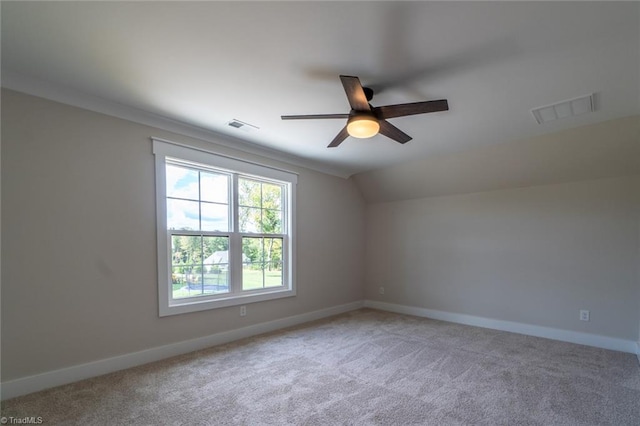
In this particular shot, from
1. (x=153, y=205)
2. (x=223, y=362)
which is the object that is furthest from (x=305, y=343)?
(x=153, y=205)

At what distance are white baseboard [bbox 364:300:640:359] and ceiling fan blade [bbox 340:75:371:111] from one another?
147 inches

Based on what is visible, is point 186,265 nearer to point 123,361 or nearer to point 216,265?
point 216,265

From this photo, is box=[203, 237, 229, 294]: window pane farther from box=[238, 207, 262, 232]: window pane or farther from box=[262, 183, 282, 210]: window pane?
box=[262, 183, 282, 210]: window pane

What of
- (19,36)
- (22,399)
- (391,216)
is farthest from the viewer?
(391,216)

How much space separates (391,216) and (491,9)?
13.2 feet

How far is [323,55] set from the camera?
6.80 feet

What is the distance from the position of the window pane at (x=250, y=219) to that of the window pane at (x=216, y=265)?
0.32 m

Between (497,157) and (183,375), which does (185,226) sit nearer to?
(183,375)

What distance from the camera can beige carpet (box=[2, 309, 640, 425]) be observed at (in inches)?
83.6

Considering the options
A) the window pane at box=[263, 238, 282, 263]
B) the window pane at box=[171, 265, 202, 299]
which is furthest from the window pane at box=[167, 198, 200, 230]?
the window pane at box=[263, 238, 282, 263]

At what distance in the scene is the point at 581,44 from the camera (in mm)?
1930

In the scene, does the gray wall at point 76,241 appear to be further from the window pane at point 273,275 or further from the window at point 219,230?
the window pane at point 273,275

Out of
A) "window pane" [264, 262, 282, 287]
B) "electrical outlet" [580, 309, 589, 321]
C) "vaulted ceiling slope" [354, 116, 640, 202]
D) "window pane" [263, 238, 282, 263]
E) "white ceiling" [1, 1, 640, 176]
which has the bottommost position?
"electrical outlet" [580, 309, 589, 321]

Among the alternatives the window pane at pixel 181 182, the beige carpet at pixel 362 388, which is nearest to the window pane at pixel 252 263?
the beige carpet at pixel 362 388
